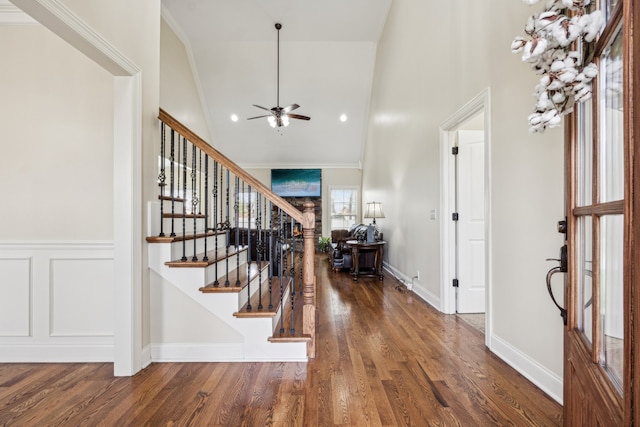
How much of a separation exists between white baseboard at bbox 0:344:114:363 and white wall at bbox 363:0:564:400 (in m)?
2.98

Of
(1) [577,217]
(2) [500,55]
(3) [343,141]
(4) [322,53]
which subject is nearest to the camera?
(1) [577,217]

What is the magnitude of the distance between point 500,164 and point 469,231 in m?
1.15

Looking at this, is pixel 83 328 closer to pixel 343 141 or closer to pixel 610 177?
pixel 610 177

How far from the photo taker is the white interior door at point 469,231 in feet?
11.1

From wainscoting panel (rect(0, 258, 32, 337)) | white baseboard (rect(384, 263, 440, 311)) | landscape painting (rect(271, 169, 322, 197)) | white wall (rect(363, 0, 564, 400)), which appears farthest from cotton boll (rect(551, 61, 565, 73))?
landscape painting (rect(271, 169, 322, 197))

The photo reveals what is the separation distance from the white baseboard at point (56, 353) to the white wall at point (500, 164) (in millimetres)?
2977

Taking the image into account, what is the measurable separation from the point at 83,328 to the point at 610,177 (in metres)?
3.13

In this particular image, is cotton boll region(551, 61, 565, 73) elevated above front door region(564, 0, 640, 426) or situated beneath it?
elevated above

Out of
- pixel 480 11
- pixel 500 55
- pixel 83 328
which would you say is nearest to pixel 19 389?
pixel 83 328

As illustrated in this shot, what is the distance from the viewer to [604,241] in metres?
0.92

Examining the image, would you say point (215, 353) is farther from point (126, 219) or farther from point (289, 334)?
point (126, 219)

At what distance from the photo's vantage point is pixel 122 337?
2.14m

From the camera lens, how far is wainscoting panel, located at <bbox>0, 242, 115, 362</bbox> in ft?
7.66

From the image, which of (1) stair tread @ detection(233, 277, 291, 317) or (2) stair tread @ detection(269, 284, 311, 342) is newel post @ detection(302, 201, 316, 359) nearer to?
(2) stair tread @ detection(269, 284, 311, 342)
